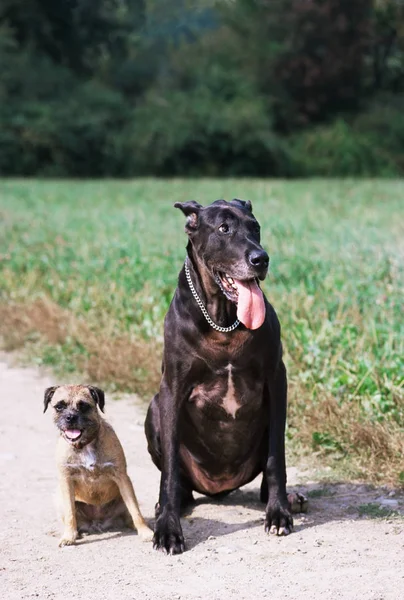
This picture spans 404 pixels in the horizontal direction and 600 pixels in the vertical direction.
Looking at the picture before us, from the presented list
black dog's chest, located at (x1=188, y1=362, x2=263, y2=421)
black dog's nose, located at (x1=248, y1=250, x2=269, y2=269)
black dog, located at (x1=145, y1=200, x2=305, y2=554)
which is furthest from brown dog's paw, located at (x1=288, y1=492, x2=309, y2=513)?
black dog's nose, located at (x1=248, y1=250, x2=269, y2=269)

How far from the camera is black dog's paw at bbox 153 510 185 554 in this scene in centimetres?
486

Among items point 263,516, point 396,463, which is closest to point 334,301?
point 396,463

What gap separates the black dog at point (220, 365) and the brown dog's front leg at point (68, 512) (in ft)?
1.40

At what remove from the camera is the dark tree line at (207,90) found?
148ft

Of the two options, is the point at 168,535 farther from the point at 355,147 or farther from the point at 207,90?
the point at 207,90

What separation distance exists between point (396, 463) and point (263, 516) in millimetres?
940

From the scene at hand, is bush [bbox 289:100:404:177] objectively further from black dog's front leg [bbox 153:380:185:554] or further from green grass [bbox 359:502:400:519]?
black dog's front leg [bbox 153:380:185:554]

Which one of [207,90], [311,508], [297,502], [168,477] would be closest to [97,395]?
[168,477]

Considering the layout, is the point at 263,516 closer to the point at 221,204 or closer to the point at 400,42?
the point at 221,204

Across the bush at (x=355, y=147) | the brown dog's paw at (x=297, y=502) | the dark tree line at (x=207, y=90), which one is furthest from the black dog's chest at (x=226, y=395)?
the bush at (x=355, y=147)

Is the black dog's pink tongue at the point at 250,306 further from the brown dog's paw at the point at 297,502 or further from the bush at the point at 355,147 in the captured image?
the bush at the point at 355,147

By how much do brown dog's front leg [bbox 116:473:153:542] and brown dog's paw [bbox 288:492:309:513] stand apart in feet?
2.56

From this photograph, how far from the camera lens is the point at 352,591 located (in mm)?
4227

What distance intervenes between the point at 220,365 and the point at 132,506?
0.84m
